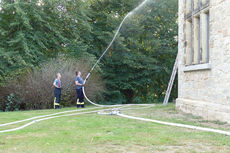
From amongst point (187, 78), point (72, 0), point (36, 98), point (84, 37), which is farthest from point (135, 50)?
point (187, 78)

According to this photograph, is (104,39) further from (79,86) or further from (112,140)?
(112,140)

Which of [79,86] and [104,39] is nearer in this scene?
[79,86]

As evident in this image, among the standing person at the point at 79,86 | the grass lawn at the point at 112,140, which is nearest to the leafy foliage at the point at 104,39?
the standing person at the point at 79,86

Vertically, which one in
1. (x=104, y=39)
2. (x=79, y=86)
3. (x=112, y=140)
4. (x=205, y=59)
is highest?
(x=104, y=39)

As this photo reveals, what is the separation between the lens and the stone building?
768 centimetres

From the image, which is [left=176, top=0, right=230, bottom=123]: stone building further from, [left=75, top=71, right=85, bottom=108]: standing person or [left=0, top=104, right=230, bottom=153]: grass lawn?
[left=75, top=71, right=85, bottom=108]: standing person

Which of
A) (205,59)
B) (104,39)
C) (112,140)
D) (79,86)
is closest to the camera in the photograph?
(112,140)

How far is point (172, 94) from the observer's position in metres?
21.9

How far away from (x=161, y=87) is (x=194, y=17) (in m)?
12.5

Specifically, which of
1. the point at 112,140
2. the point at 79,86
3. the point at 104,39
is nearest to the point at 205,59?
the point at 112,140

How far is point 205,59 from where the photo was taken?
350 inches

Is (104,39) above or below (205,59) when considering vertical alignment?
above

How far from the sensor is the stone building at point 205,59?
7.68m

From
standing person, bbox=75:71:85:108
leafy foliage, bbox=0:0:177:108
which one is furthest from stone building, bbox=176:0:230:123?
leafy foliage, bbox=0:0:177:108
